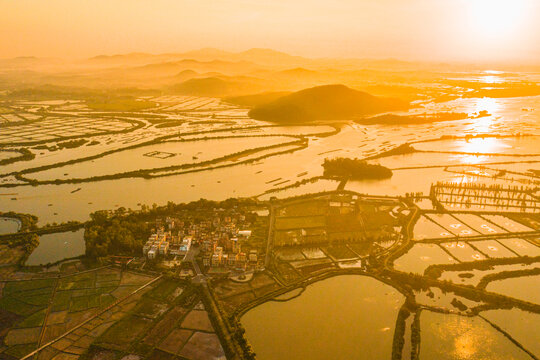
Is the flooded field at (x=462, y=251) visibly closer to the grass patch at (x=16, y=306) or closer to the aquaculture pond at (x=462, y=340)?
the aquaculture pond at (x=462, y=340)

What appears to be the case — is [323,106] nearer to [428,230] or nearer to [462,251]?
[428,230]

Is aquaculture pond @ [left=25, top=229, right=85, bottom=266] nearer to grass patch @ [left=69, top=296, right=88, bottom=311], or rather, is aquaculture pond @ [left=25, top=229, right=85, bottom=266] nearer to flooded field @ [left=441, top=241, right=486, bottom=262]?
grass patch @ [left=69, top=296, right=88, bottom=311]

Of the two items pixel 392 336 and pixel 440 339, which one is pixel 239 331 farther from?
pixel 440 339

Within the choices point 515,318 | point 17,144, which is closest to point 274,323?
point 515,318

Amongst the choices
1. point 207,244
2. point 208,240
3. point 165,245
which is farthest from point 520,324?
point 165,245

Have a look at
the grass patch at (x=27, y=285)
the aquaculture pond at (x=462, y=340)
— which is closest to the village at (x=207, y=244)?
the grass patch at (x=27, y=285)

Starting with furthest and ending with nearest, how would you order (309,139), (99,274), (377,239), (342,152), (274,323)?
(309,139) → (342,152) → (377,239) → (99,274) → (274,323)
